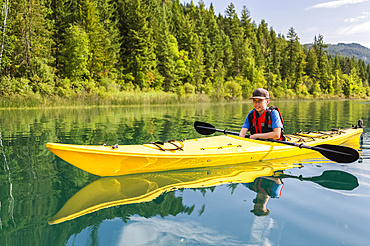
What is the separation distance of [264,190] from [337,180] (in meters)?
1.67

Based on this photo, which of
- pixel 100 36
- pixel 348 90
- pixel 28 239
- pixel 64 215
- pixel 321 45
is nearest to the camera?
pixel 28 239

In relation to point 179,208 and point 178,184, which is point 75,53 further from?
point 179,208

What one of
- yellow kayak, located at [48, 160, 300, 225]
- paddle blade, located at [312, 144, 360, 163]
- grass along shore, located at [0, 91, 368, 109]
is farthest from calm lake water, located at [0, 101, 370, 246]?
grass along shore, located at [0, 91, 368, 109]

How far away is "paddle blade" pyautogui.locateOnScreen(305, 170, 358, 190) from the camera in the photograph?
480 centimetres

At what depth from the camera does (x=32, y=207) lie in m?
3.72

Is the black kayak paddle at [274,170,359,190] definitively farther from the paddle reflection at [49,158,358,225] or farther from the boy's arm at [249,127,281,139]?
the boy's arm at [249,127,281,139]

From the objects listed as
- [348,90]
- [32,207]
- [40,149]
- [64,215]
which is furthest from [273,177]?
[348,90]

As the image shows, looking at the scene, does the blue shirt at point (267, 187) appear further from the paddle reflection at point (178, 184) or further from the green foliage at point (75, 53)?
the green foliage at point (75, 53)

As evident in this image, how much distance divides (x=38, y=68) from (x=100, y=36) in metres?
10.8

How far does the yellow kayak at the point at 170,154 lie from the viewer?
442 cm

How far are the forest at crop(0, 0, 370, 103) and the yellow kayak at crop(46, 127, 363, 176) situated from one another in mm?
22526

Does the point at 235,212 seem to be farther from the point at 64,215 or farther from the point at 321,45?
the point at 321,45

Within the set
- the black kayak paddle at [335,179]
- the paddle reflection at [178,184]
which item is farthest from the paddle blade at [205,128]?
the black kayak paddle at [335,179]

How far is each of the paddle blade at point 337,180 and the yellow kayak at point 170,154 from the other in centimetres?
119
